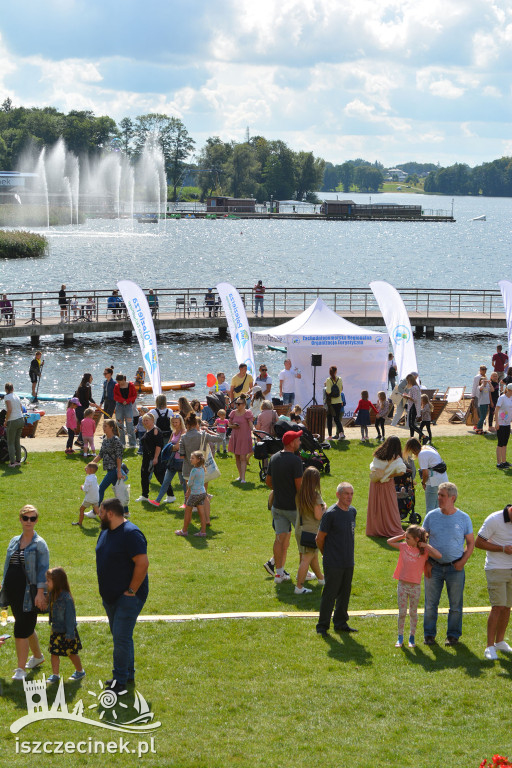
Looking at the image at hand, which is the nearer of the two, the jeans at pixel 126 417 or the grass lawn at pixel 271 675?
the grass lawn at pixel 271 675

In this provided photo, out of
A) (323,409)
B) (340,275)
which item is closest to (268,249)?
(340,275)

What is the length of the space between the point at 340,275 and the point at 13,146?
353ft

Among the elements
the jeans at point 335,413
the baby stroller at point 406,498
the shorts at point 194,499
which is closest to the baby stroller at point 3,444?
the shorts at point 194,499

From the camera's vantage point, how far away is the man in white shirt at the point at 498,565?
8.74 meters

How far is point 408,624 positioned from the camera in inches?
380

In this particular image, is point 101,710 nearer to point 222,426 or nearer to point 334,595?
point 334,595

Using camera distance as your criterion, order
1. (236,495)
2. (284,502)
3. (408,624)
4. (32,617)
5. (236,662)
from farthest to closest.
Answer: (236,495) → (284,502) → (408,624) → (236,662) → (32,617)

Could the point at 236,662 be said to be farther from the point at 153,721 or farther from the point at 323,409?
the point at 323,409

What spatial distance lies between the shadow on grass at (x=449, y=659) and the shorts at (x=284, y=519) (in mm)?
2284

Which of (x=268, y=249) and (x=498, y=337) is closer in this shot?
(x=498, y=337)

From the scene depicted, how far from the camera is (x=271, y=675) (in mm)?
8477

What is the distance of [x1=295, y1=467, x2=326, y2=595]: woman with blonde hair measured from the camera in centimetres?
1041

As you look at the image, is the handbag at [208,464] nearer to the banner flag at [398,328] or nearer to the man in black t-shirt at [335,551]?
the man in black t-shirt at [335,551]

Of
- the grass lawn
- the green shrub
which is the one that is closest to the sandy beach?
the grass lawn
